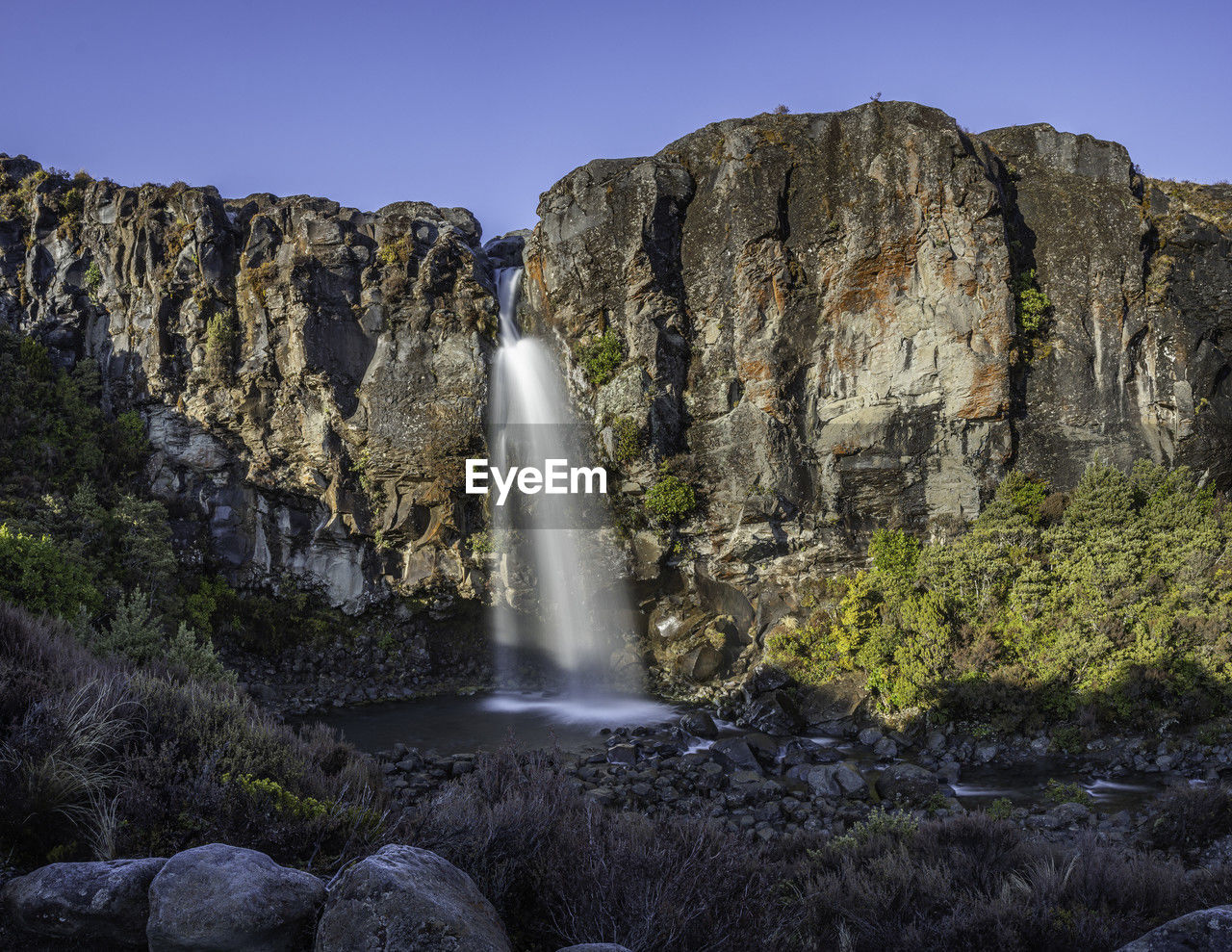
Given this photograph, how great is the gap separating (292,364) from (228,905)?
27.4 metres

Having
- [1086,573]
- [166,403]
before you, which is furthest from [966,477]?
[166,403]

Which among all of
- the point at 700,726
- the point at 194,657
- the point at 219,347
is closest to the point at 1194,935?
the point at 700,726

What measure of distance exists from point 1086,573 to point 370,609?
81.8 ft

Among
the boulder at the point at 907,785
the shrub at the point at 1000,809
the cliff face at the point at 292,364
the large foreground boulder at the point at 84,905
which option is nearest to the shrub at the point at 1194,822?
the shrub at the point at 1000,809

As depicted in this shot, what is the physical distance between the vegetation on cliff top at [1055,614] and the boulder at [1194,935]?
49.0ft

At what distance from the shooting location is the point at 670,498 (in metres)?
26.2

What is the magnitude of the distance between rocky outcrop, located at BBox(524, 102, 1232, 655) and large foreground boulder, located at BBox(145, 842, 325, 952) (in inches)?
879

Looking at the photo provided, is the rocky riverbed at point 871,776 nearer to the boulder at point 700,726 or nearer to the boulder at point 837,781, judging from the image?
the boulder at point 837,781

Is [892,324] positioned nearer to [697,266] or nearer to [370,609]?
[697,266]

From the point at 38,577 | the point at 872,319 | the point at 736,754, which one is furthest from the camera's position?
the point at 872,319

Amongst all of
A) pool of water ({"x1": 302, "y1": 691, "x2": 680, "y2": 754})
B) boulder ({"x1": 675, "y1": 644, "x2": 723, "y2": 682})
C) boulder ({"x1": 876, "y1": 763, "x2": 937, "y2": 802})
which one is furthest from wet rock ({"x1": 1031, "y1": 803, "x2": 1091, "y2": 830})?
boulder ({"x1": 675, "y1": 644, "x2": 723, "y2": 682})

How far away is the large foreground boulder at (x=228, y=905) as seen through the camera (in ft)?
13.2

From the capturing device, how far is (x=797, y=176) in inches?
1070

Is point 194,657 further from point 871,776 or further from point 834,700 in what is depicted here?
point 834,700
